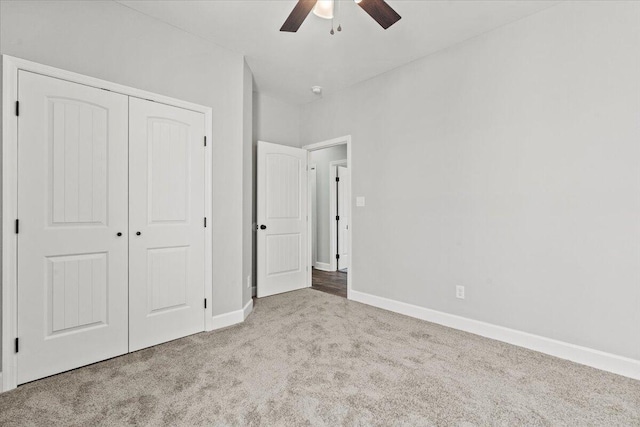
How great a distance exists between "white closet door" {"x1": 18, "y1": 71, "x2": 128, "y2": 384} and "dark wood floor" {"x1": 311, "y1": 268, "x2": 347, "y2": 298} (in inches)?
104

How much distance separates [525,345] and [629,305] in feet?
2.50

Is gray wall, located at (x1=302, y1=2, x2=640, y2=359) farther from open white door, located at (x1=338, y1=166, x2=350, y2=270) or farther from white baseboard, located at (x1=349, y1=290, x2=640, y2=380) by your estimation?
open white door, located at (x1=338, y1=166, x2=350, y2=270)

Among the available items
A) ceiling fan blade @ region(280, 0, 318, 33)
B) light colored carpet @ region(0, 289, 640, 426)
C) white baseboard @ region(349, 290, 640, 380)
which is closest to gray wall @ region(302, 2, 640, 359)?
white baseboard @ region(349, 290, 640, 380)

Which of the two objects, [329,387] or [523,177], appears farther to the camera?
[523,177]

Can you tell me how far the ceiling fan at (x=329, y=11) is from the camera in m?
1.85

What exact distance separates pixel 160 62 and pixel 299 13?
1.42 meters

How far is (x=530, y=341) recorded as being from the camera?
97.5 inches

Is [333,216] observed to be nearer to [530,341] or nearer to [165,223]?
[165,223]

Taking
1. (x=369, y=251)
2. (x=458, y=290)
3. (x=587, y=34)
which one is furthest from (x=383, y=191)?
(x=587, y=34)

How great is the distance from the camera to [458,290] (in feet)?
9.62

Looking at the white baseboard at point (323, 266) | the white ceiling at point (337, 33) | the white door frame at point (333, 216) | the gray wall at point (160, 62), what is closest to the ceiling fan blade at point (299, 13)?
the white ceiling at point (337, 33)

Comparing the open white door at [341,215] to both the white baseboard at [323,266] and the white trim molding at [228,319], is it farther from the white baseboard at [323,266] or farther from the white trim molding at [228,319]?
the white trim molding at [228,319]

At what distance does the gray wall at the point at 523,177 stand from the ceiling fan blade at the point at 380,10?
1303 millimetres

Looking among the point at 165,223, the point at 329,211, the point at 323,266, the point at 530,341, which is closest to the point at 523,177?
the point at 530,341
